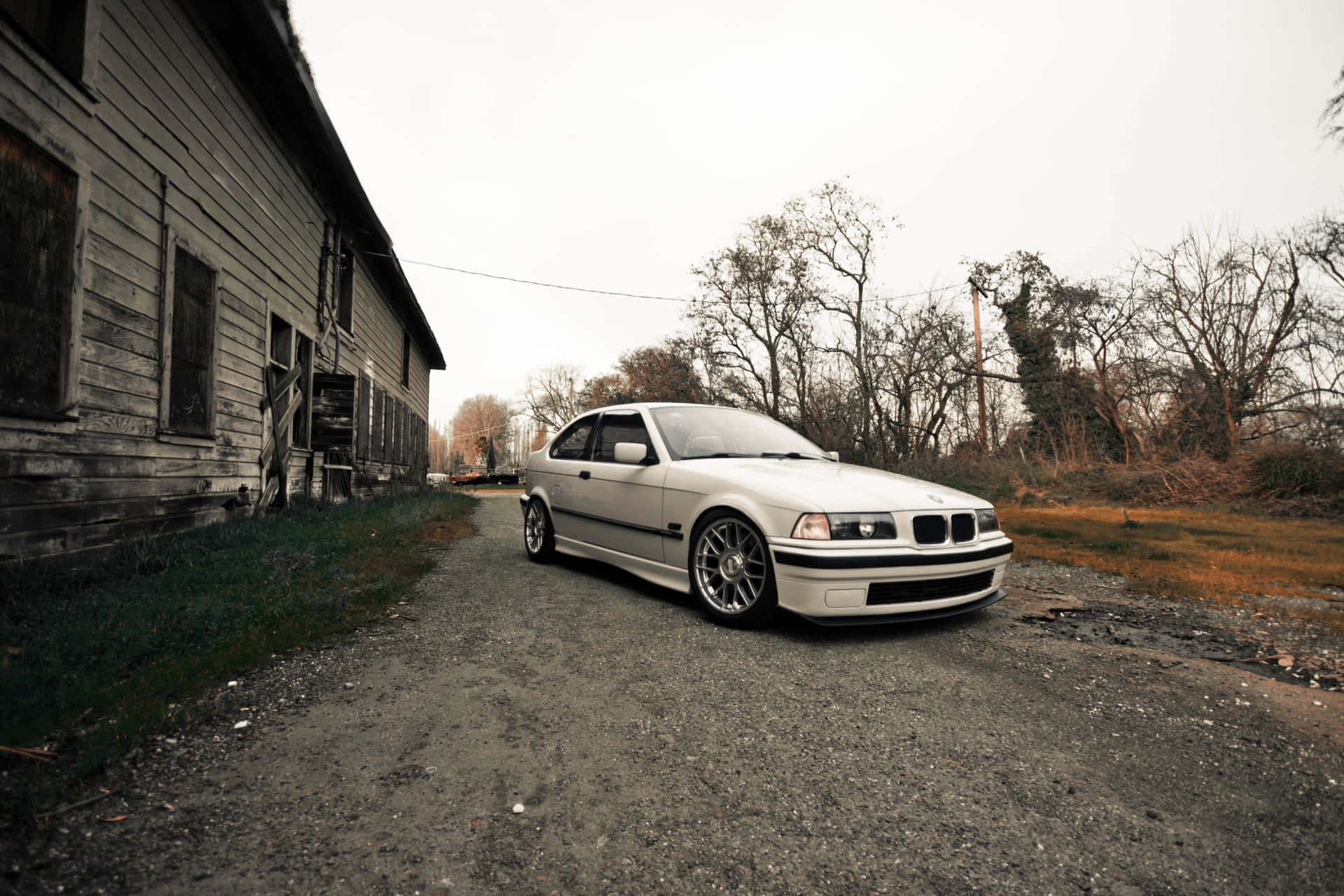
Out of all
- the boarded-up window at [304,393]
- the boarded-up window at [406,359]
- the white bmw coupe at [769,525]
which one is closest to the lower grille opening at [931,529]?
the white bmw coupe at [769,525]

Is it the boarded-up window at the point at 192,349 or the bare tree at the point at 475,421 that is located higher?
the bare tree at the point at 475,421

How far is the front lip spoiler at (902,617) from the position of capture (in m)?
3.68

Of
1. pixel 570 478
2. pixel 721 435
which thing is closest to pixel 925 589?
pixel 721 435

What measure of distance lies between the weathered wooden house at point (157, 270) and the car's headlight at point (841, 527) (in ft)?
14.7

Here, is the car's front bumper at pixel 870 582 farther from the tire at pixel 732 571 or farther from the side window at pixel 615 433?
the side window at pixel 615 433

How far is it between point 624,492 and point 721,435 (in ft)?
2.78

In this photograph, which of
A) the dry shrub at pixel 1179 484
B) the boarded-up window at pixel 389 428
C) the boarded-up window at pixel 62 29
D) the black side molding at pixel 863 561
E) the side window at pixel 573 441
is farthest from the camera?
the boarded-up window at pixel 389 428

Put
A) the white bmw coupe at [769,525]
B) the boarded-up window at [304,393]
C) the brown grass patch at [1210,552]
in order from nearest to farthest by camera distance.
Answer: the white bmw coupe at [769,525], the brown grass patch at [1210,552], the boarded-up window at [304,393]

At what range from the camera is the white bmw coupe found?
12.1 ft

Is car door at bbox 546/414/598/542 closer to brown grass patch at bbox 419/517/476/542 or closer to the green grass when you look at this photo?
the green grass

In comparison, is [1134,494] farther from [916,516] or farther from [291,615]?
[291,615]

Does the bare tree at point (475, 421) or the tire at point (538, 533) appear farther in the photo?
the bare tree at point (475, 421)

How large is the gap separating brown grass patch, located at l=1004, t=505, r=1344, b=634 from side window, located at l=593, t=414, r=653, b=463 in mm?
4062

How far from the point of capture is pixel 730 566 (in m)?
4.11
